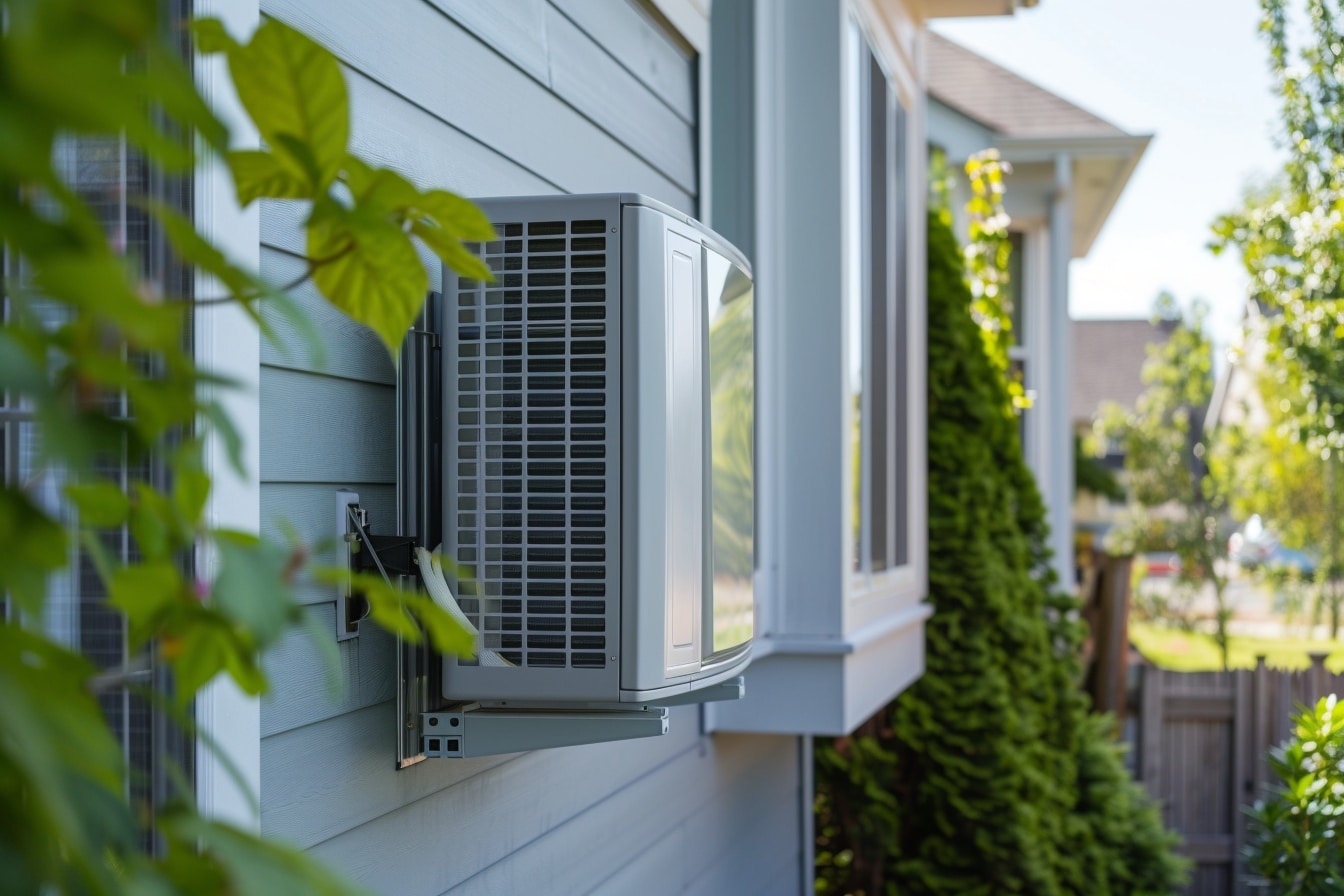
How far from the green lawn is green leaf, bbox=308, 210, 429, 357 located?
16117 mm

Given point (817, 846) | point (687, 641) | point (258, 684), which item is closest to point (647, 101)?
point (687, 641)

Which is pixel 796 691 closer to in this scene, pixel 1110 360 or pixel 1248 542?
pixel 1248 542

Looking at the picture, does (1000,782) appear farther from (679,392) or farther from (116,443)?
(116,443)

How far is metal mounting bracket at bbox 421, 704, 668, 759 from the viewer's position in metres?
1.70

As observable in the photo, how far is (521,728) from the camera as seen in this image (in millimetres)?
1729

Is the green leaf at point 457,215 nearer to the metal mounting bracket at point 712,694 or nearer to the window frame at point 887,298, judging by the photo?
the metal mounting bracket at point 712,694

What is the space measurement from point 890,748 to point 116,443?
16.0ft

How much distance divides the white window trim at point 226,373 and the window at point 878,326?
2277 mm

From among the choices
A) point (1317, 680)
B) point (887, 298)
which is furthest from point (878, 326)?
point (1317, 680)

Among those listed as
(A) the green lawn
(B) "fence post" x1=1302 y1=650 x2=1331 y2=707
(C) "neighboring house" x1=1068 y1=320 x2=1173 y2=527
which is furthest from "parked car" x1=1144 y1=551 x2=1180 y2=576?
(B) "fence post" x1=1302 y1=650 x2=1331 y2=707

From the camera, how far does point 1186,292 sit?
16.5 metres

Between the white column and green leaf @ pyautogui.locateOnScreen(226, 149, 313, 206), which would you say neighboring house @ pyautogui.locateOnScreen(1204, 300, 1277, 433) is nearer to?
the white column

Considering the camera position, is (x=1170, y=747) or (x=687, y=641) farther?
(x=1170, y=747)

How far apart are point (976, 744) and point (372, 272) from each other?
4.52 meters
